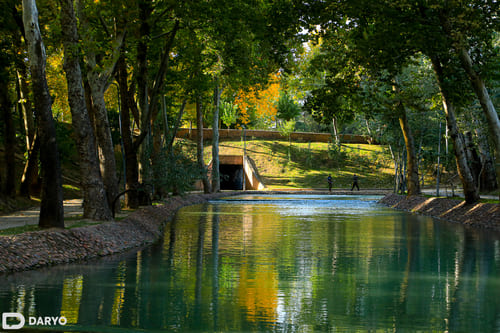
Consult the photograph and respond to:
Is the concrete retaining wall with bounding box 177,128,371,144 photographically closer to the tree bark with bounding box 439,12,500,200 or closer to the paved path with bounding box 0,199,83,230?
the paved path with bounding box 0,199,83,230

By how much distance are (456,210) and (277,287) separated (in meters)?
17.3

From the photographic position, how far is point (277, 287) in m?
10.7

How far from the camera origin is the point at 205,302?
Answer: 9.40 metres

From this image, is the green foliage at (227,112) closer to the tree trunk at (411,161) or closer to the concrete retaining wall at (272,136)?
the concrete retaining wall at (272,136)

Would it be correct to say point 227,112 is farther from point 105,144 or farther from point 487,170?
point 105,144

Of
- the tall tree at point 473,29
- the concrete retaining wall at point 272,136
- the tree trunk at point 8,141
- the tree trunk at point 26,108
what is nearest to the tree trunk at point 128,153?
the tree trunk at point 8,141

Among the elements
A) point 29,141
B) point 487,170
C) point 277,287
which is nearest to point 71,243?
point 277,287

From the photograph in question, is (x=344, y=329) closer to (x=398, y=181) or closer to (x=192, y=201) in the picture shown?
(x=192, y=201)

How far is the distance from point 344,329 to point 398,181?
125 feet

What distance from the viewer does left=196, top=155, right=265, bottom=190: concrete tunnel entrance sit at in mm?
63188

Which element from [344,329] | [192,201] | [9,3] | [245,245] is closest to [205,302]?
[344,329]

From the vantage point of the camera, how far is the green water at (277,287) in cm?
817

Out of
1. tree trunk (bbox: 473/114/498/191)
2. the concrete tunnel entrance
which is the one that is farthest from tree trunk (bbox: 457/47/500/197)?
the concrete tunnel entrance

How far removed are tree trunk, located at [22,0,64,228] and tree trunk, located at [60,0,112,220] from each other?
1.95 m
